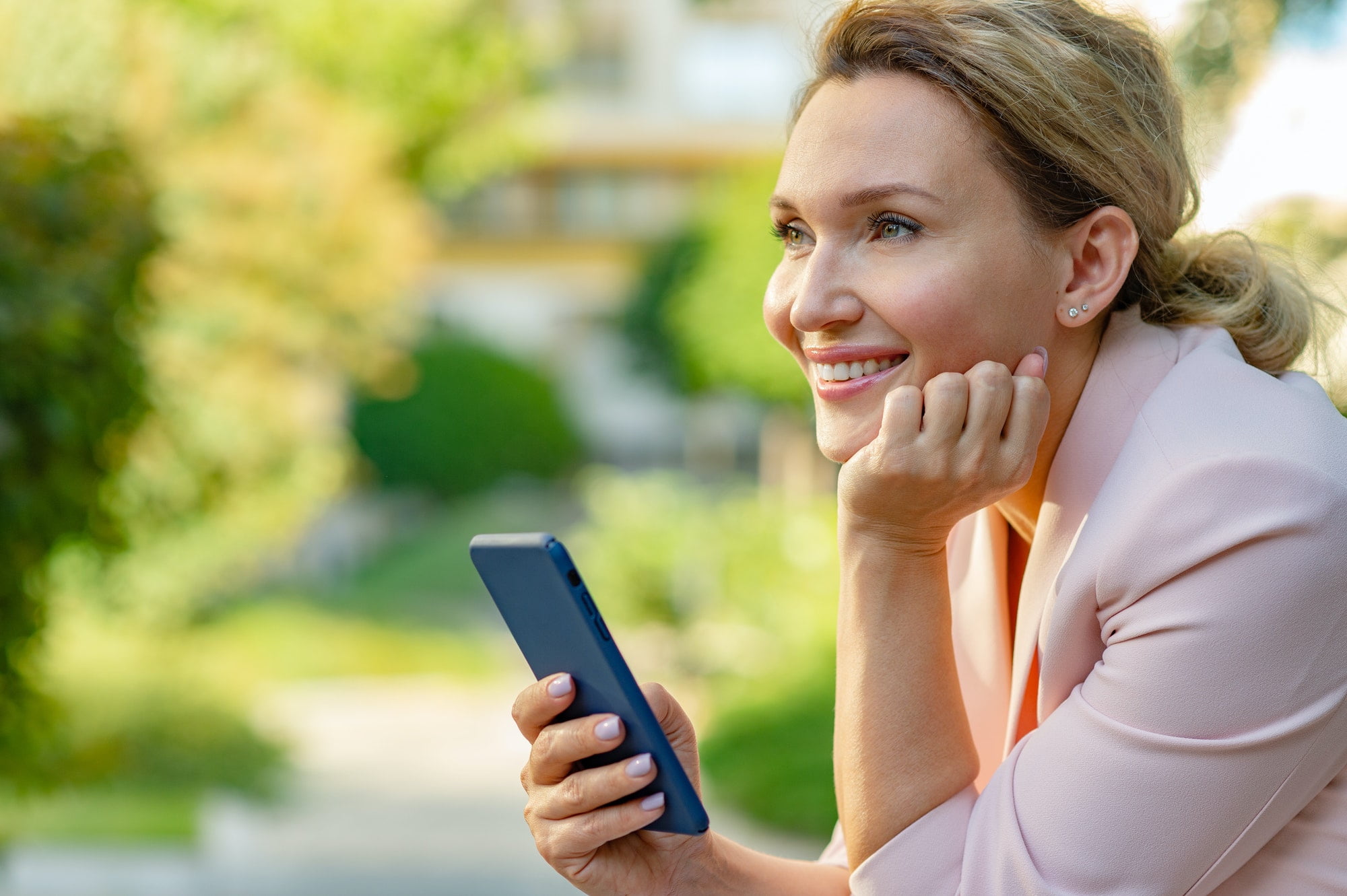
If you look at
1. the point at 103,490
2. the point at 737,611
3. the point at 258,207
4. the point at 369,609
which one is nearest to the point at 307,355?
the point at 258,207

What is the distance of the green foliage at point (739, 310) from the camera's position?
→ 14.6 metres

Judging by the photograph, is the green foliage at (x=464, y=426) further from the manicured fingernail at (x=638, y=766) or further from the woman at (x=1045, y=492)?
the manicured fingernail at (x=638, y=766)

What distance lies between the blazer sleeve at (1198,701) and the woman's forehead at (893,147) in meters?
0.39

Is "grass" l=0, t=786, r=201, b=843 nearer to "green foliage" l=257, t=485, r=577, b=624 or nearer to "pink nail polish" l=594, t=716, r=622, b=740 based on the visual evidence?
"green foliage" l=257, t=485, r=577, b=624

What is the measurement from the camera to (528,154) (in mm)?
20438

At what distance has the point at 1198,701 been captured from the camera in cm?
121

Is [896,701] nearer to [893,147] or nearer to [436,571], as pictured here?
[893,147]

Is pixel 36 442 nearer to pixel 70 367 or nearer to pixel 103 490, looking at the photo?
pixel 70 367

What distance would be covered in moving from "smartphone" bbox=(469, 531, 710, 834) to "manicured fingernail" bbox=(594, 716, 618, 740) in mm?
17

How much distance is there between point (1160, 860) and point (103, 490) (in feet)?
12.5

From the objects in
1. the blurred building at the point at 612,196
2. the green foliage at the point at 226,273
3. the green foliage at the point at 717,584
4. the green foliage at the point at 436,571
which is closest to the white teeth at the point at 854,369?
the green foliage at the point at 717,584

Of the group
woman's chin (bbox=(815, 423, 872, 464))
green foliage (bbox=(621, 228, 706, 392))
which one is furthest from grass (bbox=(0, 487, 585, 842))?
green foliage (bbox=(621, 228, 706, 392))

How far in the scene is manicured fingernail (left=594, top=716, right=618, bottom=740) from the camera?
1335mm

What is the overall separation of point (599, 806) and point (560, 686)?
144 millimetres
